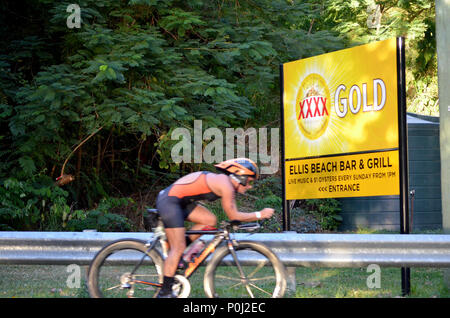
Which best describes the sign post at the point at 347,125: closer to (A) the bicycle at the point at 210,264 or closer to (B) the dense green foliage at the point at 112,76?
(A) the bicycle at the point at 210,264

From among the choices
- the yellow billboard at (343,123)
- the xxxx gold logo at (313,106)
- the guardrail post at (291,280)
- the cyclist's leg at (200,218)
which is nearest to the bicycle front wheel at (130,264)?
the cyclist's leg at (200,218)

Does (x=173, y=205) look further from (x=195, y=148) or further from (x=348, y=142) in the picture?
(x=195, y=148)

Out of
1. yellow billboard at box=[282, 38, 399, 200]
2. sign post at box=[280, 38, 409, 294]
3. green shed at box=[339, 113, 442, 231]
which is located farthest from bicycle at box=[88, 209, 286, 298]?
green shed at box=[339, 113, 442, 231]

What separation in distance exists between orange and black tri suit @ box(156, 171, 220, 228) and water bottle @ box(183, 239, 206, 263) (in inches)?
11.0

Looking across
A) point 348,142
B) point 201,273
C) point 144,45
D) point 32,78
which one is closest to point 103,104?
point 144,45

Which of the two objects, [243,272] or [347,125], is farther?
[347,125]

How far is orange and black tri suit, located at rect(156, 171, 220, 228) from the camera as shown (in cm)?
591

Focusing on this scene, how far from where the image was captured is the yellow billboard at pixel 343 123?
7.96 meters

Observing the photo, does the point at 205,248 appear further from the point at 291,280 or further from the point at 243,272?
the point at 291,280

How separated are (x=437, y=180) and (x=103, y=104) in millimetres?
8116

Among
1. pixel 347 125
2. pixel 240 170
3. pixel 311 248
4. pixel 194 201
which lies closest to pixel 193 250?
pixel 194 201

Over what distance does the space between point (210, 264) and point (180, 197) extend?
648 mm

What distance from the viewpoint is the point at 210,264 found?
5.84m

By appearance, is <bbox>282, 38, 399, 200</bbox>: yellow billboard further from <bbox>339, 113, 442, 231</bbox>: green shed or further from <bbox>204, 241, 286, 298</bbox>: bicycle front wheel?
<bbox>339, 113, 442, 231</bbox>: green shed
